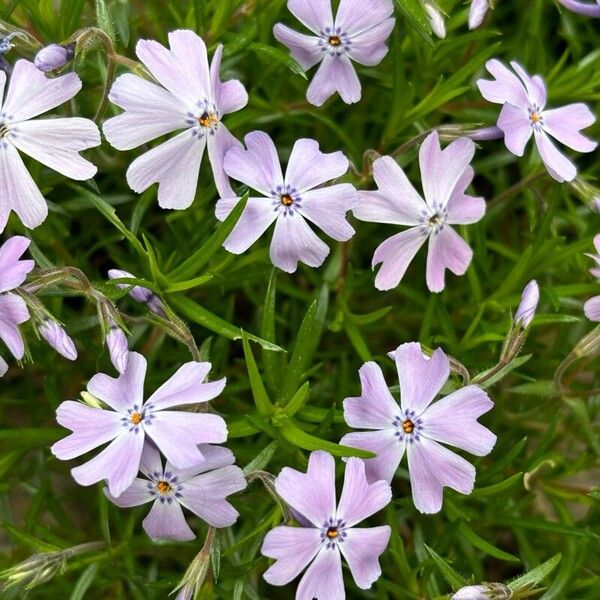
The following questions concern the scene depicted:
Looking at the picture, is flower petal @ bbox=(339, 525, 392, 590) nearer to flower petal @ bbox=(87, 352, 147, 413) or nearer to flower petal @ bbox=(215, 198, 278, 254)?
flower petal @ bbox=(87, 352, 147, 413)

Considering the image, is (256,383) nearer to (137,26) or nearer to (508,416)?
(508,416)

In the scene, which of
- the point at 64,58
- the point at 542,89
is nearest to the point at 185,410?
the point at 64,58

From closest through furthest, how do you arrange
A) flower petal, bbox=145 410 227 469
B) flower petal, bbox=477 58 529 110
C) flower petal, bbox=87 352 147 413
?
flower petal, bbox=145 410 227 469 < flower petal, bbox=87 352 147 413 < flower petal, bbox=477 58 529 110

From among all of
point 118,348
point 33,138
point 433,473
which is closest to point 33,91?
point 33,138

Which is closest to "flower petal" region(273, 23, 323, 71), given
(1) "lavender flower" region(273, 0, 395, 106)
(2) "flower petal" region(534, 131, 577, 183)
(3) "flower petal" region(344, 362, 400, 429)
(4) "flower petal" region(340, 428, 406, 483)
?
(1) "lavender flower" region(273, 0, 395, 106)

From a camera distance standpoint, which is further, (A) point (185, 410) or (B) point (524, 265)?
(B) point (524, 265)

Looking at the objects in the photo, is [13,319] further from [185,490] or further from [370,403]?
[370,403]

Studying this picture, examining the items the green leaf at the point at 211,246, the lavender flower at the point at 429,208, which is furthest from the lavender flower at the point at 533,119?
the green leaf at the point at 211,246
